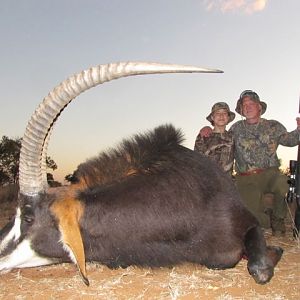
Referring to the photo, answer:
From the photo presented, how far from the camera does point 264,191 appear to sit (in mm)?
6641

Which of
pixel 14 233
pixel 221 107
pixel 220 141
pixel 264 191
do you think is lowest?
pixel 14 233

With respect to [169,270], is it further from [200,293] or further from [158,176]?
[158,176]

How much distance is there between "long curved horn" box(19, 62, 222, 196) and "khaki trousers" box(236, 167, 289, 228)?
12.4ft

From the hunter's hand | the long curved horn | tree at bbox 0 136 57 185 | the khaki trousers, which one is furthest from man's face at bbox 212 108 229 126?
tree at bbox 0 136 57 185

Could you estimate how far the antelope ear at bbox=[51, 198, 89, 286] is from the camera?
332cm

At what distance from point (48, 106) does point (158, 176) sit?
3.68 ft

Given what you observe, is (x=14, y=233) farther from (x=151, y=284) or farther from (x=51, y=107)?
(x=151, y=284)

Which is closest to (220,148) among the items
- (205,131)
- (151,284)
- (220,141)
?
(220,141)

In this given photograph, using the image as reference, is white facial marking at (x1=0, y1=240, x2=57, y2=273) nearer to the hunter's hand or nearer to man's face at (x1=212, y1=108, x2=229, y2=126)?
the hunter's hand

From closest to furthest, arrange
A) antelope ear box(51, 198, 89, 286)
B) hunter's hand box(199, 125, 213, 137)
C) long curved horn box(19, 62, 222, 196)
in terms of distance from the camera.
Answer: long curved horn box(19, 62, 222, 196), antelope ear box(51, 198, 89, 286), hunter's hand box(199, 125, 213, 137)

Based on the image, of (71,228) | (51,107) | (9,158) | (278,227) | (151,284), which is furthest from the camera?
(9,158)

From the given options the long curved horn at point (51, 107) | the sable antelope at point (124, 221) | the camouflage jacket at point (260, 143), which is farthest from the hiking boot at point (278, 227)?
the long curved horn at point (51, 107)

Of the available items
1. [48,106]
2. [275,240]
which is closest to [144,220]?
[48,106]

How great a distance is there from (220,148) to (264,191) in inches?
37.2
